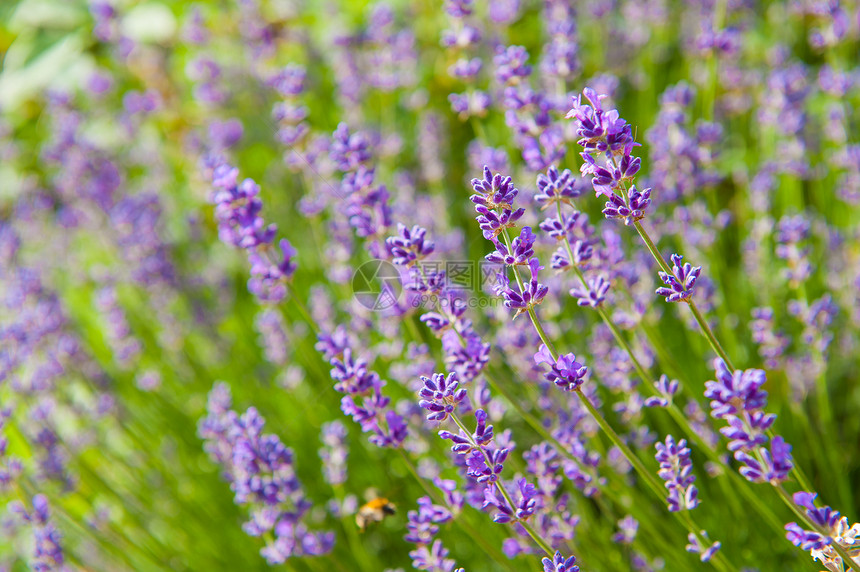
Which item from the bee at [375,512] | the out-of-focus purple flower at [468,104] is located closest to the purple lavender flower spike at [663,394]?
the bee at [375,512]

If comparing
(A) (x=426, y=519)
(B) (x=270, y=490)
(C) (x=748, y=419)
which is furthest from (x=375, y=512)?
(C) (x=748, y=419)

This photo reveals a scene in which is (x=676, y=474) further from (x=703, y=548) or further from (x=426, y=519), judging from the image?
(x=426, y=519)

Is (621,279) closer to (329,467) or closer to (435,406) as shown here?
(435,406)

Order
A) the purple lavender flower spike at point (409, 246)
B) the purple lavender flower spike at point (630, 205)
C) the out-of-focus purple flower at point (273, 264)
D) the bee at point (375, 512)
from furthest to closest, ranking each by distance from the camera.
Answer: the bee at point (375, 512) < the out-of-focus purple flower at point (273, 264) < the purple lavender flower spike at point (409, 246) < the purple lavender flower spike at point (630, 205)

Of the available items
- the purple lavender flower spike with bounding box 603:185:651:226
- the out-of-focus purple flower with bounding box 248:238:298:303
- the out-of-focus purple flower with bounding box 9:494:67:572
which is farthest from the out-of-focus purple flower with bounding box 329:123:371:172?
the out-of-focus purple flower with bounding box 9:494:67:572

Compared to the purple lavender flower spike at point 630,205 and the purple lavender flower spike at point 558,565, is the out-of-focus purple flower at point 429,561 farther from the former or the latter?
the purple lavender flower spike at point 630,205

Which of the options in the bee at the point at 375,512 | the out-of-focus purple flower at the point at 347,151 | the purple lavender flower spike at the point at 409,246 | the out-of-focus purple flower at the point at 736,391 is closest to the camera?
the out-of-focus purple flower at the point at 736,391

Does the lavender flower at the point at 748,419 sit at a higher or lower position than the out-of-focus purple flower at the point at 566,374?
lower

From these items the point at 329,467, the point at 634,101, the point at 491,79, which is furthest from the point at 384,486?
the point at 634,101

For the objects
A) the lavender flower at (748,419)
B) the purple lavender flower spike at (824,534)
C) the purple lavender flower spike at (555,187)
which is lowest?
the purple lavender flower spike at (824,534)

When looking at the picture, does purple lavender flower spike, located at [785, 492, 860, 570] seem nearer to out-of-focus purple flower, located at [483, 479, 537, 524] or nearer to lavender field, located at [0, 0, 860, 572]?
lavender field, located at [0, 0, 860, 572]
